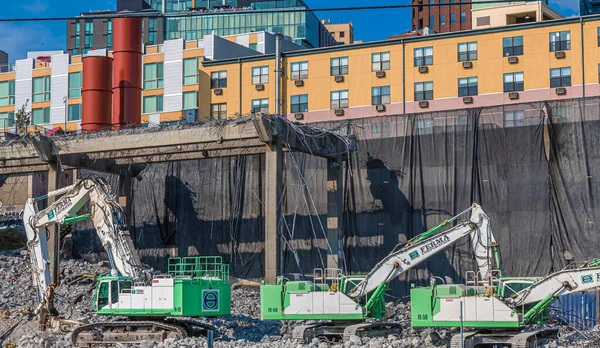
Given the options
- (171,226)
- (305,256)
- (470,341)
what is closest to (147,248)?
(171,226)

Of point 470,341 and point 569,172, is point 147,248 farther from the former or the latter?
point 470,341

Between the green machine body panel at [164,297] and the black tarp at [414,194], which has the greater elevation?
the black tarp at [414,194]

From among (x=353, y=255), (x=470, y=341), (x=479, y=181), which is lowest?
(x=470, y=341)

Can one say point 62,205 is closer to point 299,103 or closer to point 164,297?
point 164,297

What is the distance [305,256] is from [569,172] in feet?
43.5

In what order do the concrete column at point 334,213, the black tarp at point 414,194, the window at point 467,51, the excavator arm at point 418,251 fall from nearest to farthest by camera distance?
the excavator arm at point 418,251 → the black tarp at point 414,194 → the concrete column at point 334,213 → the window at point 467,51

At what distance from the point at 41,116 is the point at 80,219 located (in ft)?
134

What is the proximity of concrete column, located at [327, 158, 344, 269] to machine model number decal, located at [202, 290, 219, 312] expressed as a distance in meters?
12.3

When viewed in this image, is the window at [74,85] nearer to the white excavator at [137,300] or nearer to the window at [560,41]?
the window at [560,41]

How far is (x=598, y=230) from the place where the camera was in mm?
39406

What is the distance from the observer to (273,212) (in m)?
38.2

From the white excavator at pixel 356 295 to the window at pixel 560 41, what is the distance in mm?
23908

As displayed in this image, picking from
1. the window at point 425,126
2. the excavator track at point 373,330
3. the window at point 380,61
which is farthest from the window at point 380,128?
the excavator track at point 373,330

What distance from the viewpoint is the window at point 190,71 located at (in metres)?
65.2
